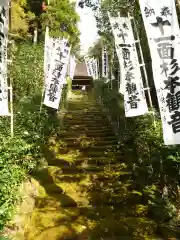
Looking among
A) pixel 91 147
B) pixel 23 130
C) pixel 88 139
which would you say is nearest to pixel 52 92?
pixel 23 130

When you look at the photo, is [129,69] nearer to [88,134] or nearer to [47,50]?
Result: [47,50]

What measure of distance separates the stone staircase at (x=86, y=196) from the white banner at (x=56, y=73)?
90.8 inches

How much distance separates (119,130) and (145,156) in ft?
15.1

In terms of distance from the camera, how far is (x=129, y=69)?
33.4 feet

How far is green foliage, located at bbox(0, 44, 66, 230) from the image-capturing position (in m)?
6.60

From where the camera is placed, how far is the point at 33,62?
1476 cm

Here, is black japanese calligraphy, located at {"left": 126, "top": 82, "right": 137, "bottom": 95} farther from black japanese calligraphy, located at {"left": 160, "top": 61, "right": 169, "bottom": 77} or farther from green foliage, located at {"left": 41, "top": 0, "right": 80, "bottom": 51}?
green foliage, located at {"left": 41, "top": 0, "right": 80, "bottom": 51}

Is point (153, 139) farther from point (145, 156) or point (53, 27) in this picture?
point (53, 27)

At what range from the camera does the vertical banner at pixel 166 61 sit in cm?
674

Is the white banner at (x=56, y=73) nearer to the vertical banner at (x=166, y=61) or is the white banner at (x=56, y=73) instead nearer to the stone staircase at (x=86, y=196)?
the stone staircase at (x=86, y=196)

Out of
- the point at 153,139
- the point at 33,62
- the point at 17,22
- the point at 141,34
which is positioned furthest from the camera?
the point at 17,22

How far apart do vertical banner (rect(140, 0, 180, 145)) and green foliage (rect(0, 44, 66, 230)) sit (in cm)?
329

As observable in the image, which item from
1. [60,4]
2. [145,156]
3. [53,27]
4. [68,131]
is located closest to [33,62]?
[53,27]

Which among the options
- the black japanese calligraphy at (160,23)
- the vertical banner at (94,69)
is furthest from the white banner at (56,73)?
the vertical banner at (94,69)
